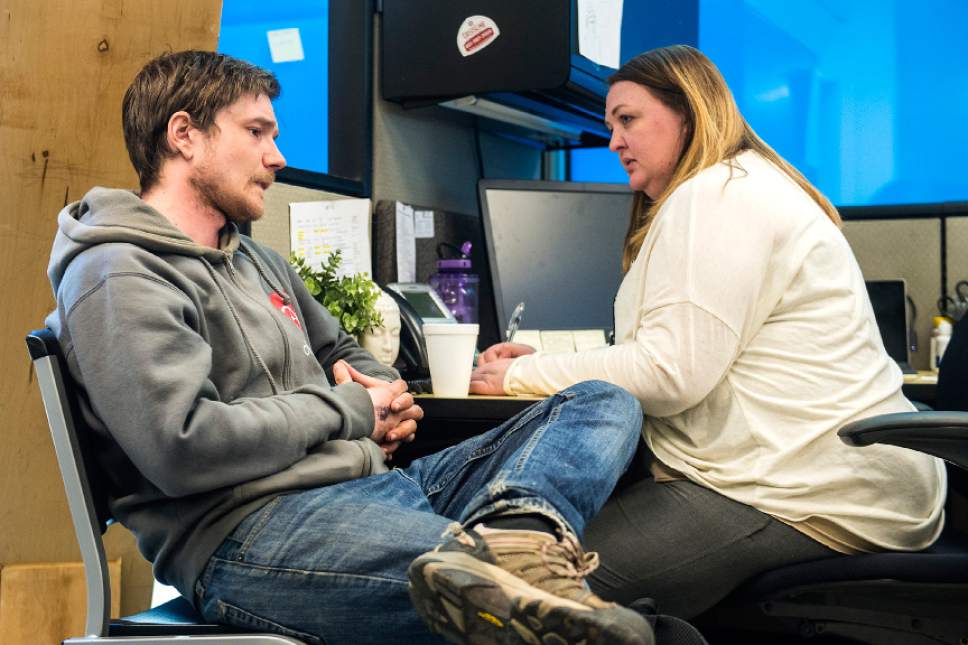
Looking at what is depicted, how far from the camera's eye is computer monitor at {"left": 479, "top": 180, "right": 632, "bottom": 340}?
2.26 meters

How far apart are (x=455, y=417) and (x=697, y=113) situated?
57cm

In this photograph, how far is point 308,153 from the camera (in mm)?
3396

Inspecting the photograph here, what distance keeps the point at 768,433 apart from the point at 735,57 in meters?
2.49

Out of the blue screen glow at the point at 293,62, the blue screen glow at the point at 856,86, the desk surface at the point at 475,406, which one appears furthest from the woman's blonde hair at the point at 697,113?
the blue screen glow at the point at 293,62

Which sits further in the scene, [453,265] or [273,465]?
[453,265]

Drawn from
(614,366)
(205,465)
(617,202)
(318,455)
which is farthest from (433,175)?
(205,465)

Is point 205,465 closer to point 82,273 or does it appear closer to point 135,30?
point 82,273

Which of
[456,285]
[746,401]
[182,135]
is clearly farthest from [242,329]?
[456,285]

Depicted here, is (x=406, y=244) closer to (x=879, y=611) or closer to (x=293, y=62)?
(x=879, y=611)

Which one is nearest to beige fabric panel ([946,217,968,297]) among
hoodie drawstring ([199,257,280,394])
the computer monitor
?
the computer monitor

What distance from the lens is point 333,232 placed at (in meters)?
1.97

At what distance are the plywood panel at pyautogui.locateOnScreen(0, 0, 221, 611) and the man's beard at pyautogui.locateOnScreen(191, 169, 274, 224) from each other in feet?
1.25

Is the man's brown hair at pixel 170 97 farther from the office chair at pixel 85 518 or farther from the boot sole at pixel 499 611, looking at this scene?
the boot sole at pixel 499 611

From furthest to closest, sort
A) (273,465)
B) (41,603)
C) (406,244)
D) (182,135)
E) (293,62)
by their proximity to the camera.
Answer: (293,62)
(406,244)
(41,603)
(182,135)
(273,465)
